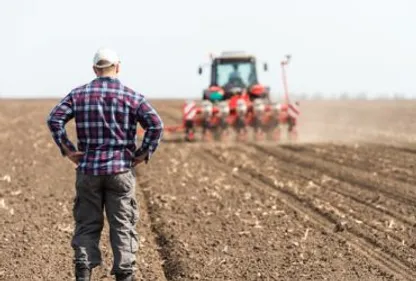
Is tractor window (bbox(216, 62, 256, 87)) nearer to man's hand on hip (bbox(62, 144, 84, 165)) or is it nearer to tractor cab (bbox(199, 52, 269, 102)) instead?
tractor cab (bbox(199, 52, 269, 102))

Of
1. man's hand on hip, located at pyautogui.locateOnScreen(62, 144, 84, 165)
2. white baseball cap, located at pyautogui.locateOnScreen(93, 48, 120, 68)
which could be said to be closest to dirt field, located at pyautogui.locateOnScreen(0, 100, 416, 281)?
man's hand on hip, located at pyautogui.locateOnScreen(62, 144, 84, 165)

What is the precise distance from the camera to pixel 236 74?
68.2 feet

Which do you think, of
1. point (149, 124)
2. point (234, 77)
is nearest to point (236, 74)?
point (234, 77)

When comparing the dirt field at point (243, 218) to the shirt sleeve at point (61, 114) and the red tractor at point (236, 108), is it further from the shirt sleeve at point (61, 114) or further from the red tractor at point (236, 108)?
the red tractor at point (236, 108)

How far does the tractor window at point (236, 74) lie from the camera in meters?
20.6

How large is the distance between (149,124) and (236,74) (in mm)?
16091

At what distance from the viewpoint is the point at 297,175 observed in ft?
40.9

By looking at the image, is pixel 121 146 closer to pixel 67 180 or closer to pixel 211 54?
pixel 67 180

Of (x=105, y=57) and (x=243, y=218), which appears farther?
(x=243, y=218)

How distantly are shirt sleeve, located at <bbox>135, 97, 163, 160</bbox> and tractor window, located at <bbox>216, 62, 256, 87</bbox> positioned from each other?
1581 centimetres

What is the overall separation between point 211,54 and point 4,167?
831cm

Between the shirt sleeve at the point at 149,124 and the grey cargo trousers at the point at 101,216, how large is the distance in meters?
0.22

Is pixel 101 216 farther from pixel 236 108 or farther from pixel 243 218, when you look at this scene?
pixel 236 108

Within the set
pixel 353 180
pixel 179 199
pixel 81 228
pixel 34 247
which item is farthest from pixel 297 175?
pixel 81 228
